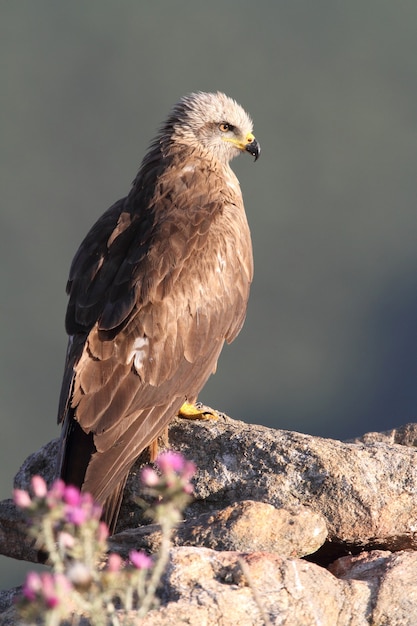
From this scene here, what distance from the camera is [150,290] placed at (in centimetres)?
729

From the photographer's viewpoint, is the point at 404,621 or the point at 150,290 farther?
A: the point at 150,290

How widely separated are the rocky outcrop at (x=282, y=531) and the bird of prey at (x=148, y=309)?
1.25 ft

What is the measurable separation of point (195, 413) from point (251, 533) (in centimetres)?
231

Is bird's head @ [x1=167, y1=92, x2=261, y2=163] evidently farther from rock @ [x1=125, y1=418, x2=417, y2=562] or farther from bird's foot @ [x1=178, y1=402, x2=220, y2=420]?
rock @ [x1=125, y1=418, x2=417, y2=562]

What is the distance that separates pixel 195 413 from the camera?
296 inches

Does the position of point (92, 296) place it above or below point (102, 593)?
above

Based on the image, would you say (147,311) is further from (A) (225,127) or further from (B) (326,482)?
(A) (225,127)

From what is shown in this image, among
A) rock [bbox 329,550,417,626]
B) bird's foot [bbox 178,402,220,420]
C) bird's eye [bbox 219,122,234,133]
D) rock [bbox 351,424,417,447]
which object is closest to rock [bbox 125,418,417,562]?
rock [bbox 329,550,417,626]

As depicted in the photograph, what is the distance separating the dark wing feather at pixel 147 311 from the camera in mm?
6676

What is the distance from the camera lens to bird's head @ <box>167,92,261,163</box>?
363 inches

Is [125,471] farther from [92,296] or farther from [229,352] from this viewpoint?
[229,352]

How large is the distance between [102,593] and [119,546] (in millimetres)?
2468

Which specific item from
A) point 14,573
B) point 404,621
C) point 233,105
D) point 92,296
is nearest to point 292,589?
point 404,621

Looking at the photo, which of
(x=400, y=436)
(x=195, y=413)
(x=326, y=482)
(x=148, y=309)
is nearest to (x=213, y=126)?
(x=148, y=309)
